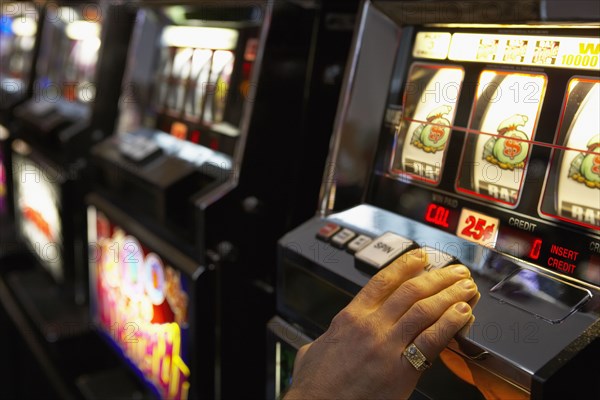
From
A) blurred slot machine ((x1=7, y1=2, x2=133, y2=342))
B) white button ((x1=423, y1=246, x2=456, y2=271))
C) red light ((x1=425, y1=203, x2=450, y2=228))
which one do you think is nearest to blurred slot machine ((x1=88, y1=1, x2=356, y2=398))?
blurred slot machine ((x1=7, y1=2, x2=133, y2=342))

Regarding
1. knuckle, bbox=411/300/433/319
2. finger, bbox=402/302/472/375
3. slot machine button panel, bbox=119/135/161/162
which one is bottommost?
finger, bbox=402/302/472/375

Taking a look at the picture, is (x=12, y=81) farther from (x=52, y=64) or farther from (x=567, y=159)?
(x=567, y=159)

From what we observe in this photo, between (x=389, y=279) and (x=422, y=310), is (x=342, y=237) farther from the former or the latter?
(x=422, y=310)

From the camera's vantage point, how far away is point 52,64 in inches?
126

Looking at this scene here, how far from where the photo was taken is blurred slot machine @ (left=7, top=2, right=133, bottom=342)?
2.48 meters

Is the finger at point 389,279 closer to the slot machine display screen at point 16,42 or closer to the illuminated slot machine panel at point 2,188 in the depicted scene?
the slot machine display screen at point 16,42

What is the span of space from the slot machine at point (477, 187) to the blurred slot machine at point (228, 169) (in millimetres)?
342

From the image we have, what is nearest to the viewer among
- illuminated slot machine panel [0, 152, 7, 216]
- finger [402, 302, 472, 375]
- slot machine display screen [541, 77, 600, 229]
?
finger [402, 302, 472, 375]

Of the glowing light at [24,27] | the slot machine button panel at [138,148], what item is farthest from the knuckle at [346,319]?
the glowing light at [24,27]

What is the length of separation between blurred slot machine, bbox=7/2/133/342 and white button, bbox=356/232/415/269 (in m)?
1.61

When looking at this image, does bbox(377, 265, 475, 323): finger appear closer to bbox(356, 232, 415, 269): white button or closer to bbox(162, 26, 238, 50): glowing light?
bbox(356, 232, 415, 269): white button

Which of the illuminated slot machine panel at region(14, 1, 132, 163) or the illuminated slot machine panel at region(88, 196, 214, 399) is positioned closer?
the illuminated slot machine panel at region(88, 196, 214, 399)

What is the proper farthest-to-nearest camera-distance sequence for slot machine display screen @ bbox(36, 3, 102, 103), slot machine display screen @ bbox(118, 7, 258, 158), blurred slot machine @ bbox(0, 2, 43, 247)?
blurred slot machine @ bbox(0, 2, 43, 247), slot machine display screen @ bbox(36, 3, 102, 103), slot machine display screen @ bbox(118, 7, 258, 158)

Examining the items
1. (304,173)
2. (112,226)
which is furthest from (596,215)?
(112,226)
